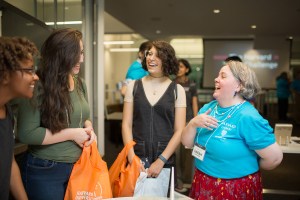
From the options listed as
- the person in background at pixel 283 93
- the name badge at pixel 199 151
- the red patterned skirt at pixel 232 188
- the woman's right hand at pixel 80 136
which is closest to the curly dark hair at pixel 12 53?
the woman's right hand at pixel 80 136

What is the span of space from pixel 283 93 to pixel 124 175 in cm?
903

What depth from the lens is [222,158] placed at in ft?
4.66

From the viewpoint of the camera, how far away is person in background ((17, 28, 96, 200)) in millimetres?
1271

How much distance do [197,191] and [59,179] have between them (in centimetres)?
73

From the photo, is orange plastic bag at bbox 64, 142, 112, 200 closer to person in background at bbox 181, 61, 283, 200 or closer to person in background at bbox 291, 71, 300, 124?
person in background at bbox 181, 61, 283, 200

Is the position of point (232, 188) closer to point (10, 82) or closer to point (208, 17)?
point (10, 82)

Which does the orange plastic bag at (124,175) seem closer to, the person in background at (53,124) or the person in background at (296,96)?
the person in background at (53,124)

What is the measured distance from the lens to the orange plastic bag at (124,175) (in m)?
1.58

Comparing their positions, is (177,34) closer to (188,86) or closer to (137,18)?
(137,18)

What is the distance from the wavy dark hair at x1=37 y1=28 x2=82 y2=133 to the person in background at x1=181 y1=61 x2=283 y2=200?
655 millimetres

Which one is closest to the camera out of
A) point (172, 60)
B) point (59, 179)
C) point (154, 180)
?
point (59, 179)

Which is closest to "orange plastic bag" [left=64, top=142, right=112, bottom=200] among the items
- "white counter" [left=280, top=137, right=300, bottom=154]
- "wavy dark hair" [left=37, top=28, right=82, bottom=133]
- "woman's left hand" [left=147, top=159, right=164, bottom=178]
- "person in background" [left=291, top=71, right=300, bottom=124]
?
"wavy dark hair" [left=37, top=28, right=82, bottom=133]

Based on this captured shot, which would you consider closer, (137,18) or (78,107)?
(78,107)

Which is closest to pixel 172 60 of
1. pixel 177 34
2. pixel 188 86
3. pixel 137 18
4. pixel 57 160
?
pixel 57 160
